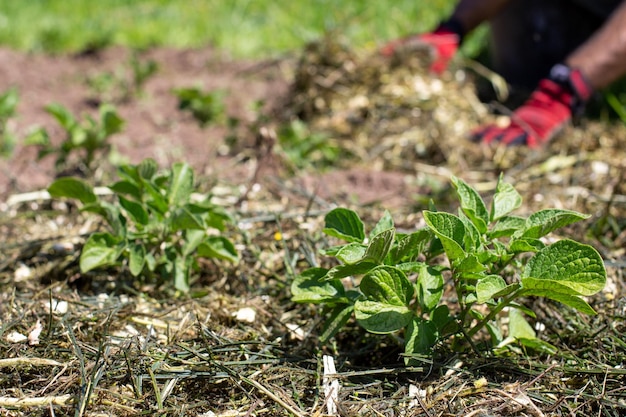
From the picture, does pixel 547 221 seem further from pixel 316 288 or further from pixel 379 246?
pixel 316 288

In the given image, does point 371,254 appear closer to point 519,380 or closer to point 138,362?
point 519,380

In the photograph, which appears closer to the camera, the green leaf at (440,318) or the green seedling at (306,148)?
the green leaf at (440,318)

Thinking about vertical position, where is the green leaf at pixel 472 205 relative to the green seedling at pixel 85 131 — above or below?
above

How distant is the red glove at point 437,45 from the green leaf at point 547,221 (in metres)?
2.16

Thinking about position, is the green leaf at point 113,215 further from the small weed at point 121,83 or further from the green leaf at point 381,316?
the small weed at point 121,83

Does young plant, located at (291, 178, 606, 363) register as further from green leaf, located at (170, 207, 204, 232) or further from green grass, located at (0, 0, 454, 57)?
green grass, located at (0, 0, 454, 57)

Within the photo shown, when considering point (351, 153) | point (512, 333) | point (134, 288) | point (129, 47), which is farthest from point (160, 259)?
point (129, 47)

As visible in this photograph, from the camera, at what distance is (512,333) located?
4.78 ft

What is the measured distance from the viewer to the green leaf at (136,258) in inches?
63.4

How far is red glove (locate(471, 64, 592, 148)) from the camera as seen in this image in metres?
2.91

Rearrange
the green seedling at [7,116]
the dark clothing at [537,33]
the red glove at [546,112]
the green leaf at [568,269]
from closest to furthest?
1. the green leaf at [568,269]
2. the green seedling at [7,116]
3. the red glove at [546,112]
4. the dark clothing at [537,33]

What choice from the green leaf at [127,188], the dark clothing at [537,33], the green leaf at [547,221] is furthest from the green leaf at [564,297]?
the dark clothing at [537,33]

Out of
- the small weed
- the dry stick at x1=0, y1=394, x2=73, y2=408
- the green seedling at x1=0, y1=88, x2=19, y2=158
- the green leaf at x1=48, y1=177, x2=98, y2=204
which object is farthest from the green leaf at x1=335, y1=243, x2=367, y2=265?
the small weed

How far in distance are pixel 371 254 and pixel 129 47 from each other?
3189 mm
